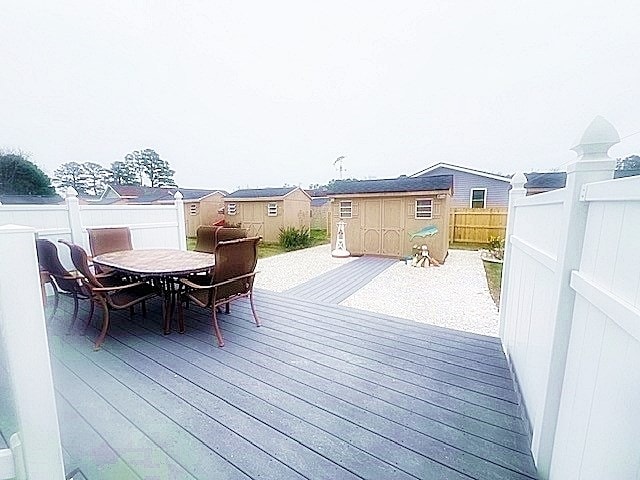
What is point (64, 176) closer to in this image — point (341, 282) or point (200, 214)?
point (341, 282)

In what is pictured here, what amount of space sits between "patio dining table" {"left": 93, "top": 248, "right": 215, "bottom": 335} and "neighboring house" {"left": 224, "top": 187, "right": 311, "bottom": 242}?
8.90 m

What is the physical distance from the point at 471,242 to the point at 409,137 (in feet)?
18.2

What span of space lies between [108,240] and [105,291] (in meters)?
1.92

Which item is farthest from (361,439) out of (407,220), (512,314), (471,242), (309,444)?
(471,242)

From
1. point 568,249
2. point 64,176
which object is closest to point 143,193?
point 64,176

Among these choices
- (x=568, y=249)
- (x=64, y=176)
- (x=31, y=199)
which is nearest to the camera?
(x=568, y=249)

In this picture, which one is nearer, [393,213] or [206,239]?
[206,239]

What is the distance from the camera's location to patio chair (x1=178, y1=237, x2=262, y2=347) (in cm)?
282

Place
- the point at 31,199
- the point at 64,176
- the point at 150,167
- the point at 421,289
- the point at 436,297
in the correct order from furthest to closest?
1. the point at 150,167
2. the point at 421,289
3. the point at 436,297
4. the point at 64,176
5. the point at 31,199

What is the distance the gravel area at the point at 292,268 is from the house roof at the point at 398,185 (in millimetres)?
2118

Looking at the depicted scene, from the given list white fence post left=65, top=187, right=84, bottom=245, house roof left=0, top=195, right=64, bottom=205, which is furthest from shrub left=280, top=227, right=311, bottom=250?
house roof left=0, top=195, right=64, bottom=205

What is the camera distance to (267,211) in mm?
12969

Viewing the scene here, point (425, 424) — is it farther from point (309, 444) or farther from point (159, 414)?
point (159, 414)

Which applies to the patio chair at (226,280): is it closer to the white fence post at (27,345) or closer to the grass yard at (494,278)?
the white fence post at (27,345)
